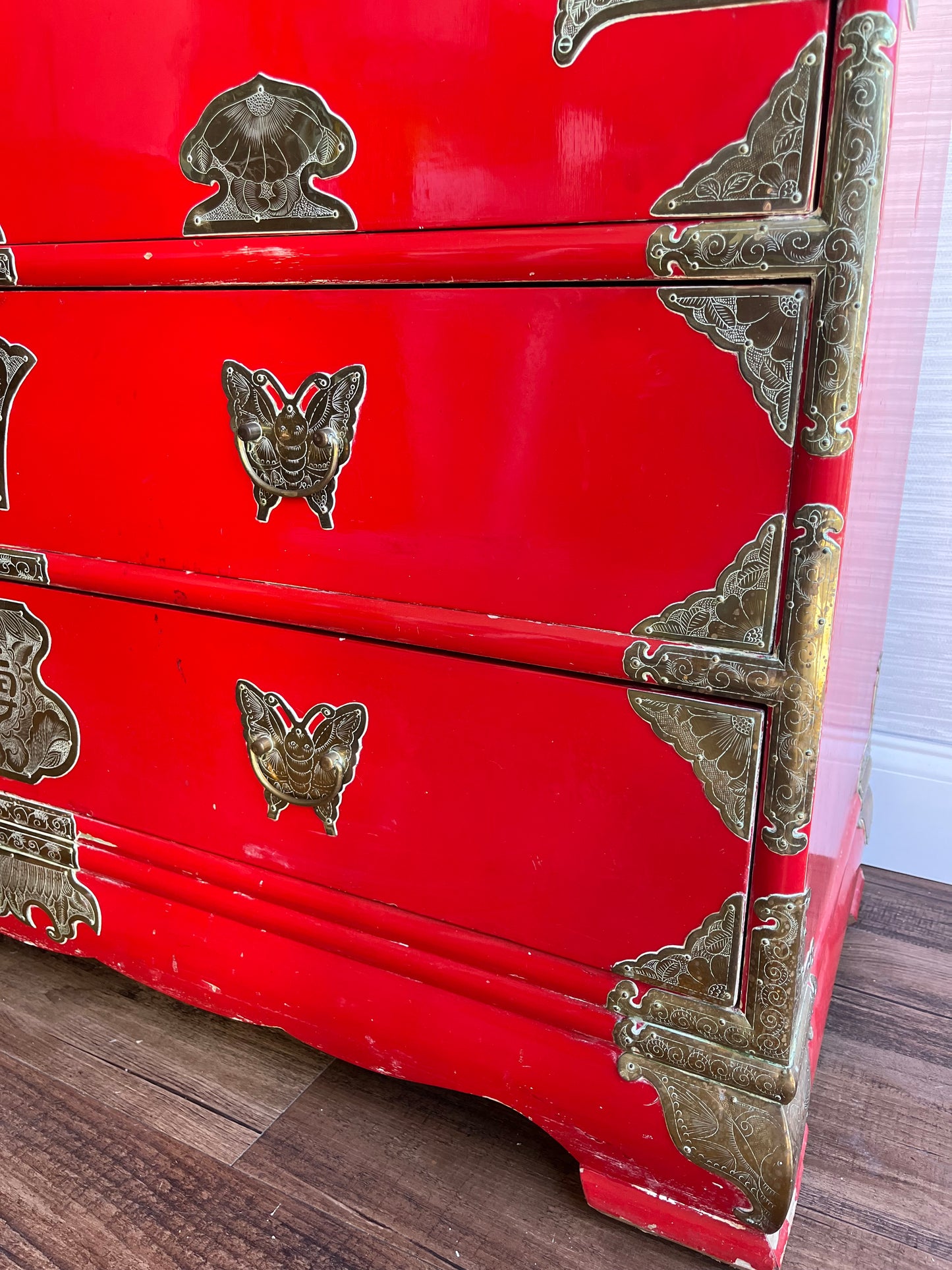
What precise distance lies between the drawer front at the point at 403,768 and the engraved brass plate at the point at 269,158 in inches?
13.2

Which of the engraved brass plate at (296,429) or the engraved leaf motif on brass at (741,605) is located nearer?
the engraved leaf motif on brass at (741,605)

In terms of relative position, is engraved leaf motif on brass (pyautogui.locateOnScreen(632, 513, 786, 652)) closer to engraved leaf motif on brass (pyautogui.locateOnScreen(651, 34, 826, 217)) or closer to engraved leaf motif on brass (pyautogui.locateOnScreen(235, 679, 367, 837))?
engraved leaf motif on brass (pyautogui.locateOnScreen(651, 34, 826, 217))

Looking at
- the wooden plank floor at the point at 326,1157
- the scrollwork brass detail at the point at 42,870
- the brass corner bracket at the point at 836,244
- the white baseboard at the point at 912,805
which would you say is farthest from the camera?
the white baseboard at the point at 912,805

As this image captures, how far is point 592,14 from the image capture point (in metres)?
0.56

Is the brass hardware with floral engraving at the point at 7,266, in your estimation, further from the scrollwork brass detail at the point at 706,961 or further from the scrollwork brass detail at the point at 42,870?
the scrollwork brass detail at the point at 706,961

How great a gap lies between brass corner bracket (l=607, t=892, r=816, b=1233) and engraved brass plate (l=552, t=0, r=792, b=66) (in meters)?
0.58

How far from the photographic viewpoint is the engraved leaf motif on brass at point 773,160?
1.69ft

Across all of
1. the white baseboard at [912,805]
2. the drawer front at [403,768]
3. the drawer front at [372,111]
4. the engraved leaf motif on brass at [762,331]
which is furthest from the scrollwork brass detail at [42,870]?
the white baseboard at [912,805]

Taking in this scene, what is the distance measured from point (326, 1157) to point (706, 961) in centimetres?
42

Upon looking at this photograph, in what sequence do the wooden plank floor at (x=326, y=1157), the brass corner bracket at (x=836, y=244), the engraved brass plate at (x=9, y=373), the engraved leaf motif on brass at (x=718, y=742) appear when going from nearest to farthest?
the brass corner bracket at (x=836, y=244) < the engraved leaf motif on brass at (x=718, y=742) < the wooden plank floor at (x=326, y=1157) < the engraved brass plate at (x=9, y=373)

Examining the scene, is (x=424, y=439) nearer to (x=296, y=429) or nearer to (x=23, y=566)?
(x=296, y=429)

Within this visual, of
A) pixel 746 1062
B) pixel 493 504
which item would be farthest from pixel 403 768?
pixel 746 1062

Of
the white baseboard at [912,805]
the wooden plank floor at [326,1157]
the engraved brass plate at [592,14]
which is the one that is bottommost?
the wooden plank floor at [326,1157]

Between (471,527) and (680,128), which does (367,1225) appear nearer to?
(471,527)
